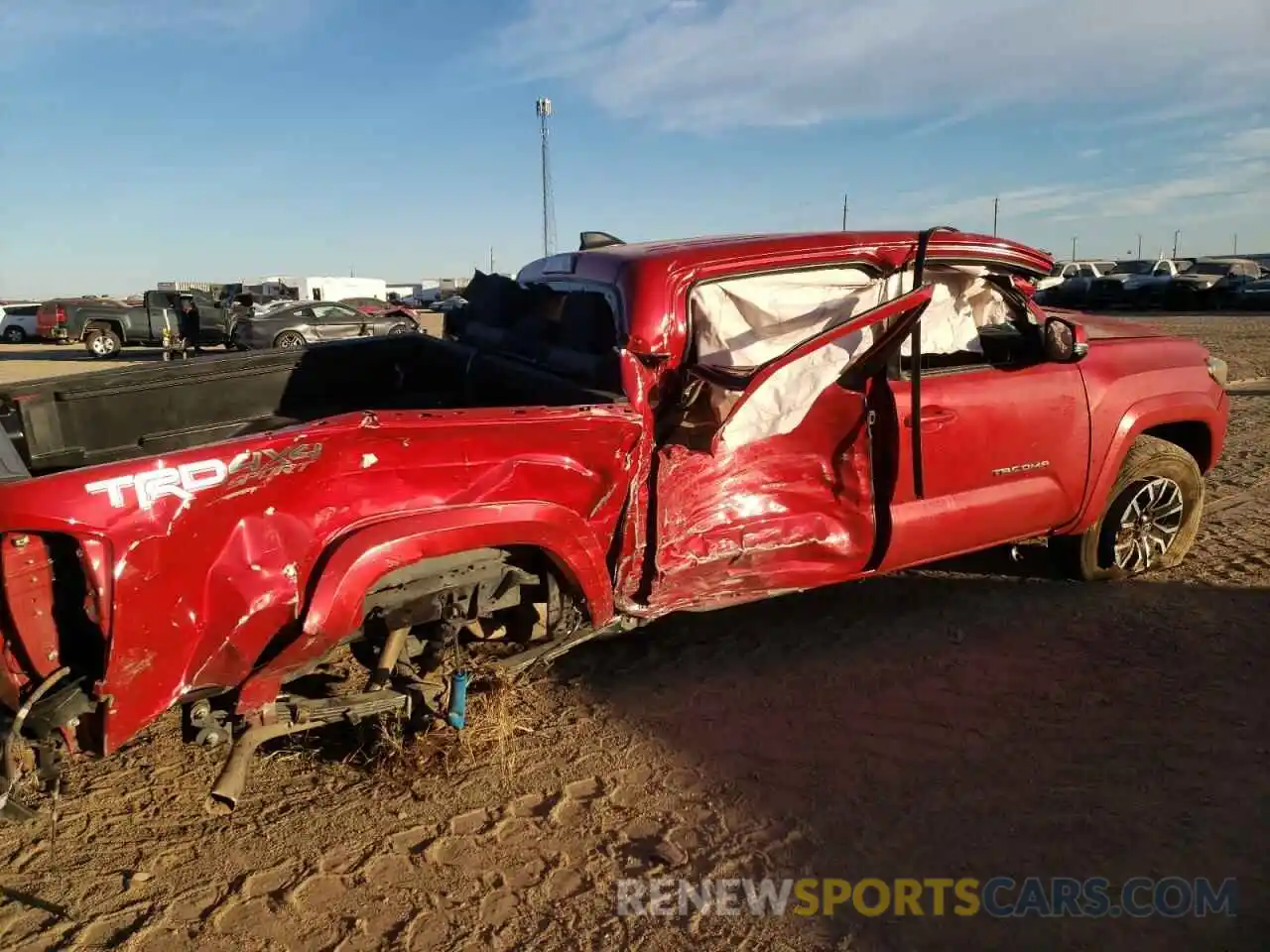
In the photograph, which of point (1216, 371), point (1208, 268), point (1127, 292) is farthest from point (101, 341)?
point (1208, 268)

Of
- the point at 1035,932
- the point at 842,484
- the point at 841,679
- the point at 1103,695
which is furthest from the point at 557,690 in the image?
the point at 1103,695

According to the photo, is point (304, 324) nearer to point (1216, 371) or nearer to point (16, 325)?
point (16, 325)

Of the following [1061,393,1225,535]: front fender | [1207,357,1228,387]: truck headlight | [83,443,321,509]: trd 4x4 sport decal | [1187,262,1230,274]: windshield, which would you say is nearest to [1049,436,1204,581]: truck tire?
[1061,393,1225,535]: front fender

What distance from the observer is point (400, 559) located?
282 centimetres

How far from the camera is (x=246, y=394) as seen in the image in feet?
14.6

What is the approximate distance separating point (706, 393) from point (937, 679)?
1.71 meters

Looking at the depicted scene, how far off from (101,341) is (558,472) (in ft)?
81.3

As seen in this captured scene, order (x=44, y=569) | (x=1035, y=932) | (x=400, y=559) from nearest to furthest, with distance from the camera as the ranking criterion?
(x=44, y=569)
(x=1035, y=932)
(x=400, y=559)

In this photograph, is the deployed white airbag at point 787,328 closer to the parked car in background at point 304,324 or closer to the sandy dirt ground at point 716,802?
the sandy dirt ground at point 716,802

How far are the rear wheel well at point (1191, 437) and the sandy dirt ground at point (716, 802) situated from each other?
109 cm

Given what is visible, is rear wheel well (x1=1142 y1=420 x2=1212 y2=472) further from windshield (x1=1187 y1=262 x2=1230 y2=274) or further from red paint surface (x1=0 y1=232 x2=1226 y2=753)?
windshield (x1=1187 y1=262 x2=1230 y2=274)

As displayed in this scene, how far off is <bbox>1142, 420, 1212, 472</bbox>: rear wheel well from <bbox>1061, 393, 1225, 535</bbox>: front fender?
0.11 metres

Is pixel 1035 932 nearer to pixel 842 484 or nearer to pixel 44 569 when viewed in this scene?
pixel 842 484

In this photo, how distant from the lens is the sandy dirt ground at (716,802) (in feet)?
8.66
